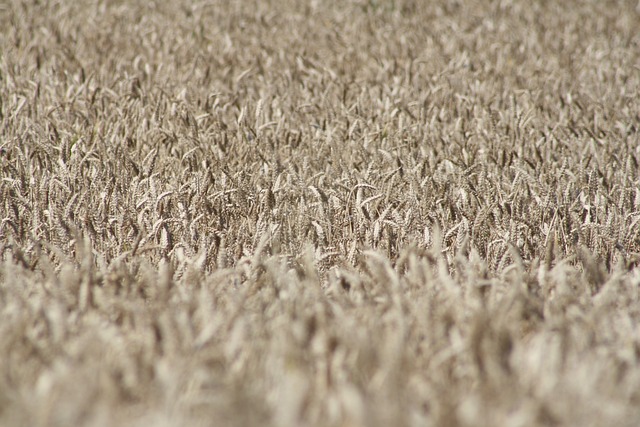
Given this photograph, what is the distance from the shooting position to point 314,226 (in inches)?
89.3

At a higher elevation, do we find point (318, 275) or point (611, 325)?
point (611, 325)

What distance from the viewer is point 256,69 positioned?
4391 millimetres

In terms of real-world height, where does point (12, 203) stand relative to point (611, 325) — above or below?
below

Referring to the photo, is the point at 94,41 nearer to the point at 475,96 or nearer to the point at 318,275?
the point at 475,96

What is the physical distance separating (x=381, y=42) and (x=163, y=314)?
13.5ft

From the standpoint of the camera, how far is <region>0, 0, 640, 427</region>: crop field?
1174 mm

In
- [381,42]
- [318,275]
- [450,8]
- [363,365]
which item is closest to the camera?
[363,365]

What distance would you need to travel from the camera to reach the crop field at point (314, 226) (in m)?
1.17

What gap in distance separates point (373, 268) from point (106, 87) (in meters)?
2.51

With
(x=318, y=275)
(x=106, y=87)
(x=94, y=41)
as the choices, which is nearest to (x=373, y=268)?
(x=318, y=275)

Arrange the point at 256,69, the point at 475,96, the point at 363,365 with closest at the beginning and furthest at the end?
1. the point at 363,365
2. the point at 475,96
3. the point at 256,69

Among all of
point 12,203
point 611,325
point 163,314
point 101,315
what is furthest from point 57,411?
point 12,203

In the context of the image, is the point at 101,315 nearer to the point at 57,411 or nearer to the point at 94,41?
the point at 57,411

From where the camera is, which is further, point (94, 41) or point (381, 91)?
point (94, 41)
